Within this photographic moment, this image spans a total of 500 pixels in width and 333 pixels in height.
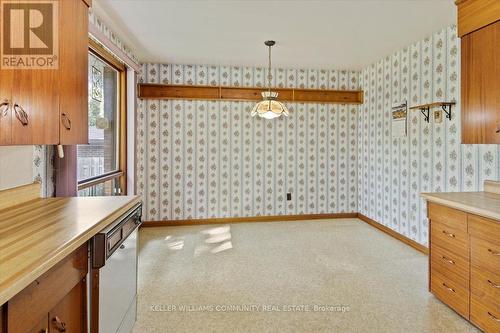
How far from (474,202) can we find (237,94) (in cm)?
343

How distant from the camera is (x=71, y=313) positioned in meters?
1.23

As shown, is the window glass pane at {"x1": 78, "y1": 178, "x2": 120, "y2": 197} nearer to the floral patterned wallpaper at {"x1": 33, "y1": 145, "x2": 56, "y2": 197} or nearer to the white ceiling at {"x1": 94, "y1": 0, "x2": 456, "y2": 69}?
the floral patterned wallpaper at {"x1": 33, "y1": 145, "x2": 56, "y2": 197}

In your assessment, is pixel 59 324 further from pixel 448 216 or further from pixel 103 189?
pixel 103 189

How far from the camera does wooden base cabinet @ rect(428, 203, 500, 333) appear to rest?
6.11 ft

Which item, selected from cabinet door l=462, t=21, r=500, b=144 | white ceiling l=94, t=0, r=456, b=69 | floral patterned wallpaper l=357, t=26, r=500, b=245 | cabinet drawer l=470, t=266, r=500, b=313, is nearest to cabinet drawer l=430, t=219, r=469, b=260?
cabinet drawer l=470, t=266, r=500, b=313

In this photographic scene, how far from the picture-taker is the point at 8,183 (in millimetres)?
1790

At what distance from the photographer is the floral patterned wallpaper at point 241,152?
15.0ft

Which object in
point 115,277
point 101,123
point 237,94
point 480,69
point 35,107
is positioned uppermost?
point 237,94

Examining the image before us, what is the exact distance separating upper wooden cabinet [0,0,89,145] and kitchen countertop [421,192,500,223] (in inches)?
98.9

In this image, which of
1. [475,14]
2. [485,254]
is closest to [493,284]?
[485,254]

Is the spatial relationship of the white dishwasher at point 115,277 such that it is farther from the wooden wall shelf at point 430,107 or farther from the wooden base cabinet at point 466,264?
the wooden wall shelf at point 430,107

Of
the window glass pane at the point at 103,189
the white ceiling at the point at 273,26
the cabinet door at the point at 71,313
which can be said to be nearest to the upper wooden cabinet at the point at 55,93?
the cabinet door at the point at 71,313

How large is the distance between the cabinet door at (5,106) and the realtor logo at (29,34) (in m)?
0.05

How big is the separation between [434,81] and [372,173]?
66.9 inches
